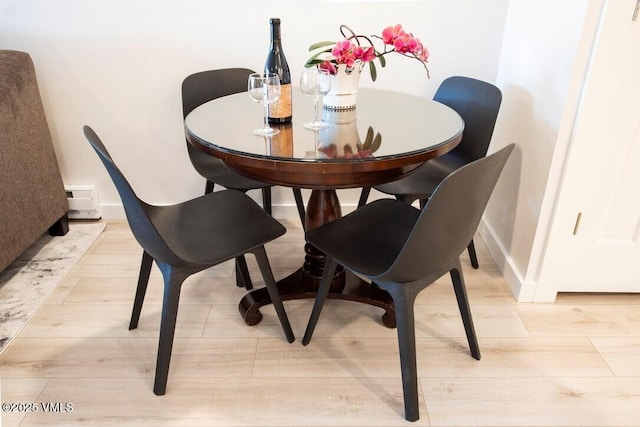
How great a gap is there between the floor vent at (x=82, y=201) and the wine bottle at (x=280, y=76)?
4.81ft

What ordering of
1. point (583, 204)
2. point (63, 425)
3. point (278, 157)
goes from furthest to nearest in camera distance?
point (583, 204), point (63, 425), point (278, 157)

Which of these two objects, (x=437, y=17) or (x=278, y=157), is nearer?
(x=278, y=157)

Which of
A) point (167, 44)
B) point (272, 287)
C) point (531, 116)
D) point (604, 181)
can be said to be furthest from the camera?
point (167, 44)

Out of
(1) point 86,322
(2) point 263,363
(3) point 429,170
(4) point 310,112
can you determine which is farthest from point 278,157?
(1) point 86,322

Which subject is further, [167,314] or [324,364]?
[324,364]

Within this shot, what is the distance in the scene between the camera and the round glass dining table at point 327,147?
3.95ft

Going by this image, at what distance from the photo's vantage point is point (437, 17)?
6.86 feet

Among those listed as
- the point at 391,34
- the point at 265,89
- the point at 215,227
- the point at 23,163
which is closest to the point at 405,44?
the point at 391,34

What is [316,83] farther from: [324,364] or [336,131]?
[324,364]

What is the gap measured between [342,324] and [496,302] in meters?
0.67

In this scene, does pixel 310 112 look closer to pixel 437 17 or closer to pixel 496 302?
pixel 437 17

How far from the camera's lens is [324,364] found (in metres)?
1.53

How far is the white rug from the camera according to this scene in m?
1.74

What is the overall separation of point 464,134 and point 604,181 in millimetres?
567
